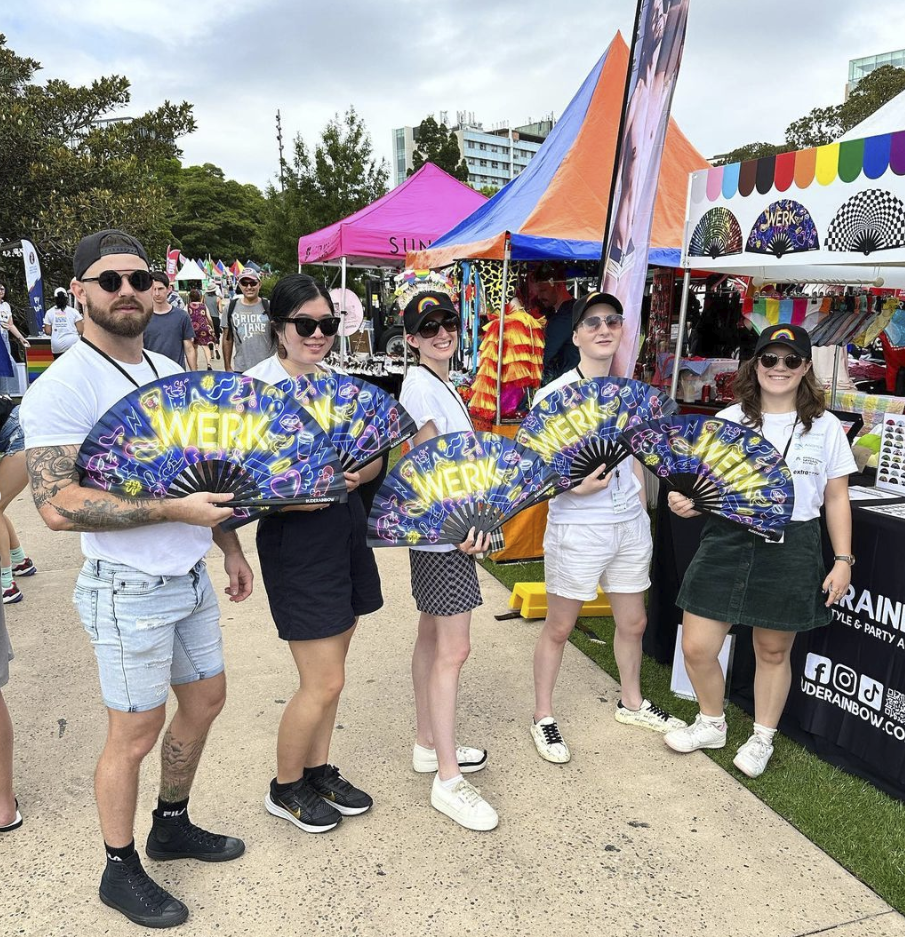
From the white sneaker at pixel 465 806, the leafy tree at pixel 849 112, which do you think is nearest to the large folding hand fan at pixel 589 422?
the white sneaker at pixel 465 806

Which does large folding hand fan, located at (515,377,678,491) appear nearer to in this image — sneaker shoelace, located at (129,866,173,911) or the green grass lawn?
the green grass lawn

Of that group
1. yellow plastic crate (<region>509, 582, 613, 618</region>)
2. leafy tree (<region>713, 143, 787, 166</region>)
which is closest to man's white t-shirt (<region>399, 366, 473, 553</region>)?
yellow plastic crate (<region>509, 582, 613, 618</region>)

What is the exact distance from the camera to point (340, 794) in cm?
267

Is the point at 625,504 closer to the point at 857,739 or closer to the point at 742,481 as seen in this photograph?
the point at 742,481

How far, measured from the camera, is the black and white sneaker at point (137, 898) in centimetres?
211

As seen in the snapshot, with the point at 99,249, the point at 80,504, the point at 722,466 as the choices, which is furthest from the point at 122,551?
the point at 722,466

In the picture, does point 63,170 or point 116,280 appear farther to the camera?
point 63,170

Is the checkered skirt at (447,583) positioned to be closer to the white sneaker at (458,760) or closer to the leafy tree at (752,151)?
the white sneaker at (458,760)

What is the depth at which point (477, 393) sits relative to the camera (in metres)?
6.13

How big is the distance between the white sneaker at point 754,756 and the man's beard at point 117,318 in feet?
8.74

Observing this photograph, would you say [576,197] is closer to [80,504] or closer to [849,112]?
[80,504]

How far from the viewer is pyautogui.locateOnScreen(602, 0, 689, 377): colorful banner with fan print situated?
143 inches

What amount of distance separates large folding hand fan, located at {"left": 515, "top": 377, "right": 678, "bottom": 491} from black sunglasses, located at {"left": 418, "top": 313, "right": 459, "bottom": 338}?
52 cm

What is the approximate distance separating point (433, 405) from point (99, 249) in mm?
1108
